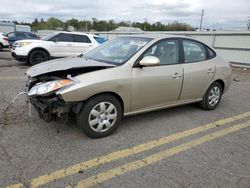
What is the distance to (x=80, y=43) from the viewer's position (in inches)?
467

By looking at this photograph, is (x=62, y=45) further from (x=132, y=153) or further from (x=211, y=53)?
(x=132, y=153)

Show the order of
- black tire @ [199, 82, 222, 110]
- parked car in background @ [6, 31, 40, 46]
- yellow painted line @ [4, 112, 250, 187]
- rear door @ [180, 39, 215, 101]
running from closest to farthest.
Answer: yellow painted line @ [4, 112, 250, 187], rear door @ [180, 39, 215, 101], black tire @ [199, 82, 222, 110], parked car in background @ [6, 31, 40, 46]

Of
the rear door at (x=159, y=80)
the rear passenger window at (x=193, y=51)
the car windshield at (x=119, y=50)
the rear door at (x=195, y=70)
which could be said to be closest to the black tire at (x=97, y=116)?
the rear door at (x=159, y=80)

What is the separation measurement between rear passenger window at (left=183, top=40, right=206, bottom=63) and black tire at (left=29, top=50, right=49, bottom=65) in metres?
7.59

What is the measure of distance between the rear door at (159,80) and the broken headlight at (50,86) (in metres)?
1.07

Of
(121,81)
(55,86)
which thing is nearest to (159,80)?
(121,81)

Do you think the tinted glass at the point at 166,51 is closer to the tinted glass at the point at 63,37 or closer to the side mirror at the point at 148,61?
the side mirror at the point at 148,61

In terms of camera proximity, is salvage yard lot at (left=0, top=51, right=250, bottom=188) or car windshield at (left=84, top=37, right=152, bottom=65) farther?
car windshield at (left=84, top=37, right=152, bottom=65)

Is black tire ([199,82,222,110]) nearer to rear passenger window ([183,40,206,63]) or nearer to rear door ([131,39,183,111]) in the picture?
rear passenger window ([183,40,206,63])

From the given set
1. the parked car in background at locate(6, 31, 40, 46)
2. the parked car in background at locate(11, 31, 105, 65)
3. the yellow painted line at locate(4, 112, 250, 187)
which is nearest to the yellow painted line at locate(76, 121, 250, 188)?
the yellow painted line at locate(4, 112, 250, 187)

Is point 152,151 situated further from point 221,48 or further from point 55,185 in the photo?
point 221,48

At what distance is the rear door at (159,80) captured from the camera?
4078mm

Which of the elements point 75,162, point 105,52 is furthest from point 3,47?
point 75,162

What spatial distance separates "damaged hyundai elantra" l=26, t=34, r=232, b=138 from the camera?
11.7ft
